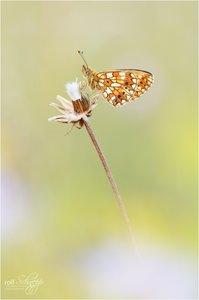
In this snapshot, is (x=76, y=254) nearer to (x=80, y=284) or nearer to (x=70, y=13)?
(x=80, y=284)

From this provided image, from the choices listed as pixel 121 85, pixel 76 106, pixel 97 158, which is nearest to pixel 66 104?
pixel 76 106

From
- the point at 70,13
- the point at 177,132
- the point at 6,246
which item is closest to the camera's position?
the point at 6,246

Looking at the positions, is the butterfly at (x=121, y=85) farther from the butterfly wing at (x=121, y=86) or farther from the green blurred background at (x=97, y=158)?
the green blurred background at (x=97, y=158)

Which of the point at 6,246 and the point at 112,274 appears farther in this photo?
the point at 6,246

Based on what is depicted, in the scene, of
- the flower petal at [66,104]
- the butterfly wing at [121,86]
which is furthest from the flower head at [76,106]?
the butterfly wing at [121,86]

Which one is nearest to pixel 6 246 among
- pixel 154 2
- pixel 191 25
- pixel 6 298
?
pixel 6 298
